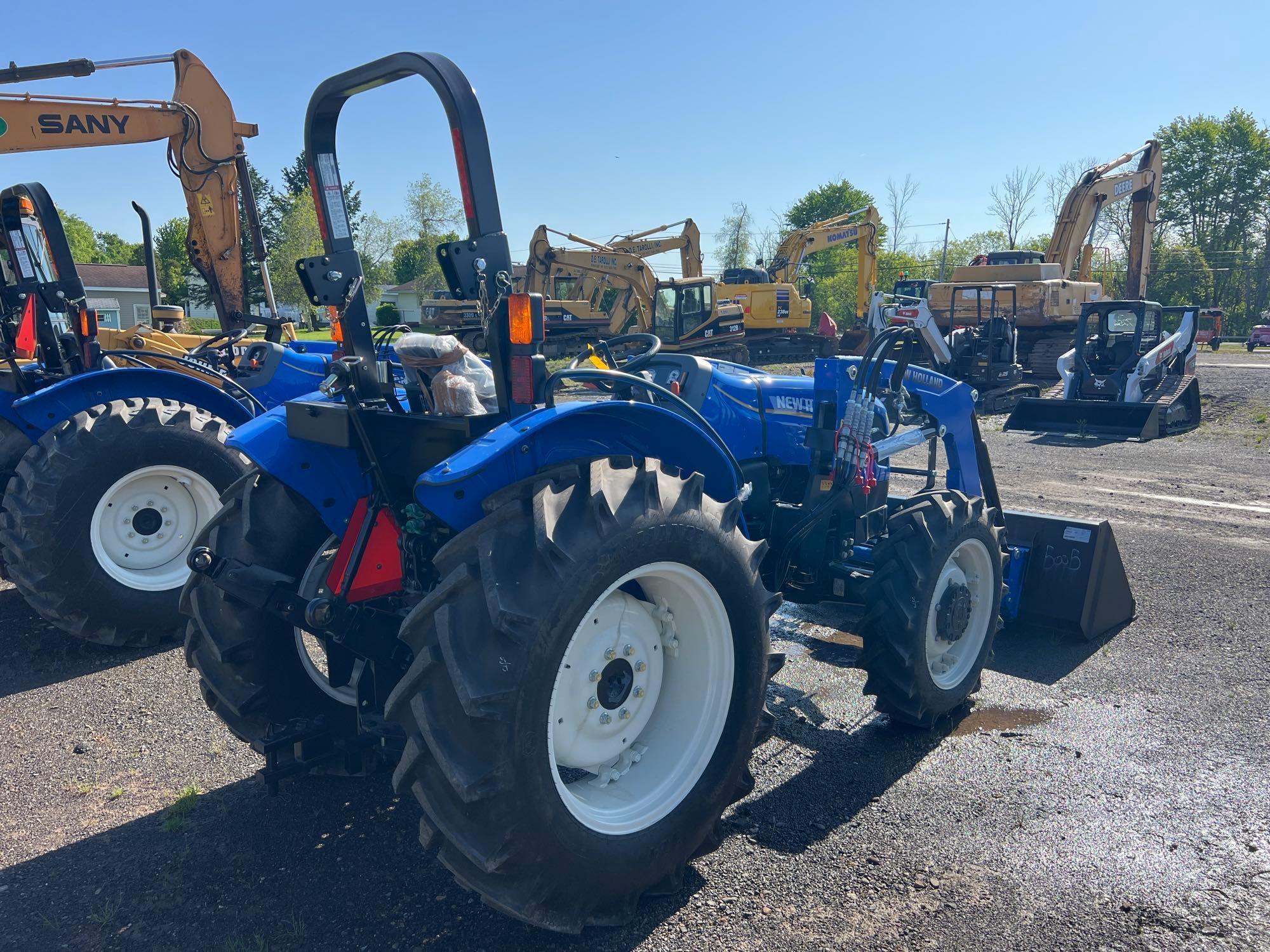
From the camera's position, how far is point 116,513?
524 centimetres

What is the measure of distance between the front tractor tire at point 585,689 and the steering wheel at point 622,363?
3.78 feet

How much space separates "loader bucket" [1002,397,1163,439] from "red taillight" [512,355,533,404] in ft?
40.7

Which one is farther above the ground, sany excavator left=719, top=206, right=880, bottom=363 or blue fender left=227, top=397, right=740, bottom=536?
sany excavator left=719, top=206, right=880, bottom=363

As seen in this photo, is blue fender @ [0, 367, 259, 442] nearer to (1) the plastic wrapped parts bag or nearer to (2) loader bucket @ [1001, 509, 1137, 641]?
(1) the plastic wrapped parts bag

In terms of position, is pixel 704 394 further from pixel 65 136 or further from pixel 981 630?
pixel 65 136

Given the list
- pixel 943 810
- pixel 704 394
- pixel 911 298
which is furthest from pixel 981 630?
pixel 911 298

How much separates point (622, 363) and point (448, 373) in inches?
62.2

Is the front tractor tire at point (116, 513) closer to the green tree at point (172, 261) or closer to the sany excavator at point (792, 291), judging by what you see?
the sany excavator at point (792, 291)

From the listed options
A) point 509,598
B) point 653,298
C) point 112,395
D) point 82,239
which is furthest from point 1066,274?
point 82,239

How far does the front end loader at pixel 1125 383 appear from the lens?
12938 millimetres

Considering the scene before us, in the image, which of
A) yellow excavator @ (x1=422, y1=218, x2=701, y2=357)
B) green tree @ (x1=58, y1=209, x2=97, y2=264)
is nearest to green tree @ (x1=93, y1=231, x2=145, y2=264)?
green tree @ (x1=58, y1=209, x2=97, y2=264)

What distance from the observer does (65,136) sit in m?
7.69

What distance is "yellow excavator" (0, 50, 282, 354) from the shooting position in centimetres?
750

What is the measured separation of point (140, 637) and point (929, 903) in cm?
453
